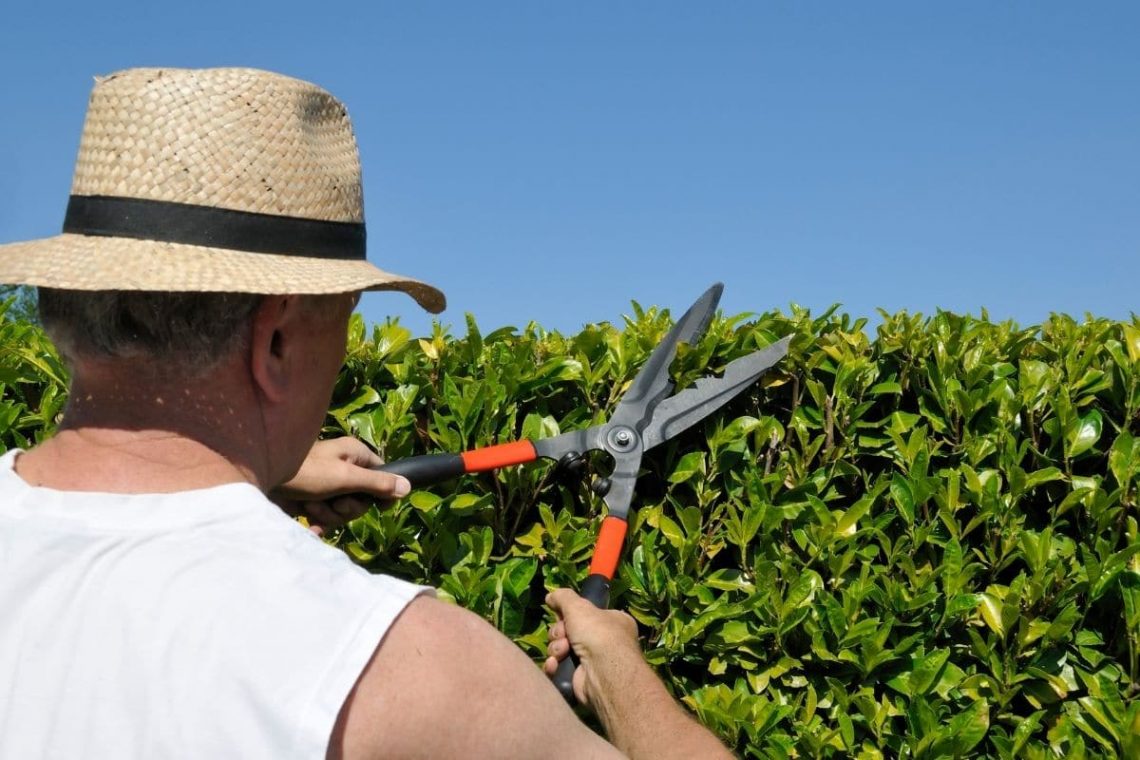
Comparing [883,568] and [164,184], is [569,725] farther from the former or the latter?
[883,568]

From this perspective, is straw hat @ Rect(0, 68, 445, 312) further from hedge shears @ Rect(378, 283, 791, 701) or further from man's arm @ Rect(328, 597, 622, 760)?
hedge shears @ Rect(378, 283, 791, 701)

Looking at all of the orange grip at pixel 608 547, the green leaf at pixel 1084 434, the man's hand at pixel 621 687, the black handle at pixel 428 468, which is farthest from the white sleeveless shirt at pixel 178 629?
the green leaf at pixel 1084 434

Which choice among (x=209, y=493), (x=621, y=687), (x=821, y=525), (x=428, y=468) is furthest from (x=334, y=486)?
(x=821, y=525)

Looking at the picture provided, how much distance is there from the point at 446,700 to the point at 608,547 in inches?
78.8

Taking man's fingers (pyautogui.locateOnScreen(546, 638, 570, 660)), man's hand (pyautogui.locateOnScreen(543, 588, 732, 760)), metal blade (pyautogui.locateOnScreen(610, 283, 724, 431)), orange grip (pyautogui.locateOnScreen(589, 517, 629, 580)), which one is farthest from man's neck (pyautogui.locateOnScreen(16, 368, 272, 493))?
metal blade (pyautogui.locateOnScreen(610, 283, 724, 431))

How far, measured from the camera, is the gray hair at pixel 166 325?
6.29 ft

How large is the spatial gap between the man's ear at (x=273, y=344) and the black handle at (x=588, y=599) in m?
1.52

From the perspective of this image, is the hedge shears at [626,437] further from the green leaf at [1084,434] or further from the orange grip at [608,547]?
the green leaf at [1084,434]

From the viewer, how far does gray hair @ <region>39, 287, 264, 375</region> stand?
1.92 metres

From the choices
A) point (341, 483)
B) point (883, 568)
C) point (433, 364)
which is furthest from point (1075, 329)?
point (341, 483)

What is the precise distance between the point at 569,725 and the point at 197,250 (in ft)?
3.40

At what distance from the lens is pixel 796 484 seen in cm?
416

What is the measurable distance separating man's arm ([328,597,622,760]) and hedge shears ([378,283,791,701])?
1.69 meters

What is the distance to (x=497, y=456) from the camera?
3.72 m
